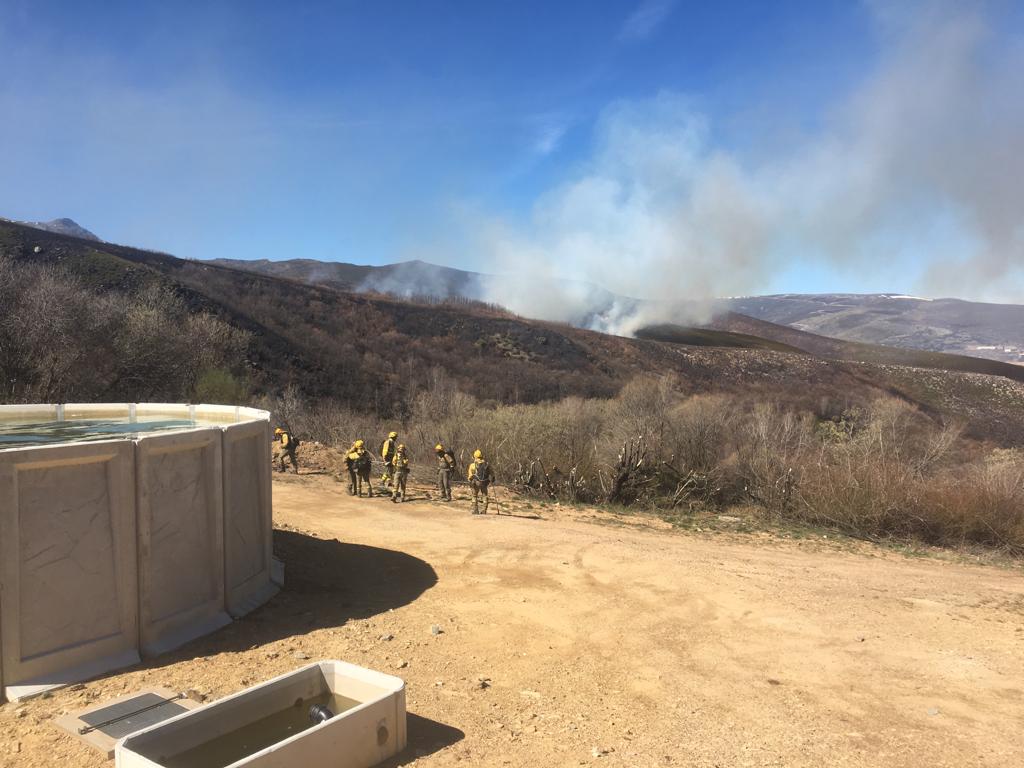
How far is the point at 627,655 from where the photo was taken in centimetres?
731

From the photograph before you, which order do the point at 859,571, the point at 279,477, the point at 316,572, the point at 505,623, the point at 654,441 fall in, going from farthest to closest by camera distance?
the point at 654,441 → the point at 279,477 → the point at 859,571 → the point at 316,572 → the point at 505,623

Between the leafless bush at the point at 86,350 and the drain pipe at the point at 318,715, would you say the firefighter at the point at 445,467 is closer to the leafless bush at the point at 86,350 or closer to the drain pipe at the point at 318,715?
the drain pipe at the point at 318,715

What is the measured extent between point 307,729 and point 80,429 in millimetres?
6851

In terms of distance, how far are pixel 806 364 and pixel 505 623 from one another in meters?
73.4

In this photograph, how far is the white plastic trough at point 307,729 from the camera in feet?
13.3

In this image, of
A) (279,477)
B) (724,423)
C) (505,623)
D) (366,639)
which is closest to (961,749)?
(505,623)

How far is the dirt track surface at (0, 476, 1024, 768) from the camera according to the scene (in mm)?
5363

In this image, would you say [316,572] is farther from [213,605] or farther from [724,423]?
[724,423]

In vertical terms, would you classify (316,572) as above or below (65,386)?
below

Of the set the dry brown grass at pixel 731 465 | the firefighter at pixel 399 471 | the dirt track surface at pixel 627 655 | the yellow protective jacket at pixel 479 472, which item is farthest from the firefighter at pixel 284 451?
the dirt track surface at pixel 627 655

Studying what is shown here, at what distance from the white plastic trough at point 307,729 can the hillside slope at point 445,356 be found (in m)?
33.2

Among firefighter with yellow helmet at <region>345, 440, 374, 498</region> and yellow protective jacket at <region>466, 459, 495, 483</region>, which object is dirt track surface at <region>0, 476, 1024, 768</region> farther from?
firefighter with yellow helmet at <region>345, 440, 374, 498</region>

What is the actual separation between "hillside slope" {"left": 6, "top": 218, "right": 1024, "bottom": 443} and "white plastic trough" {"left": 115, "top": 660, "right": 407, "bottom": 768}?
109 ft

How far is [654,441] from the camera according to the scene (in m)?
23.3
